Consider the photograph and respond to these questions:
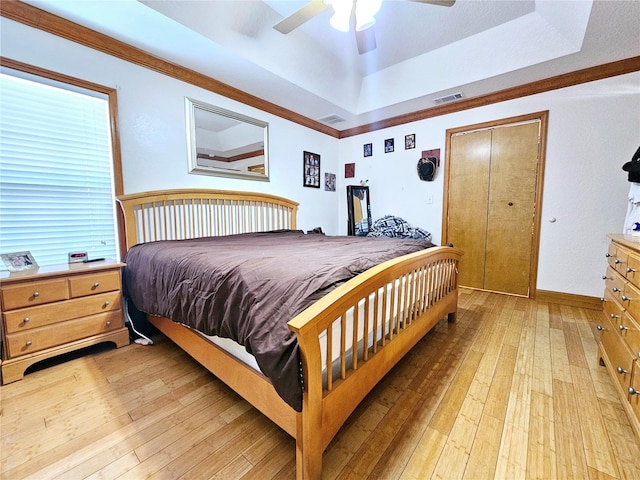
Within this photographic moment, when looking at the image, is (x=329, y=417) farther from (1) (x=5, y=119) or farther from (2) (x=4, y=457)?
(1) (x=5, y=119)

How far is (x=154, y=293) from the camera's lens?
1.75 m

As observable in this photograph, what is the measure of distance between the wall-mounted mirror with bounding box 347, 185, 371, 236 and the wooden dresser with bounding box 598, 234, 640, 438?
2.81 metres

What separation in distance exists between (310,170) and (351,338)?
324cm

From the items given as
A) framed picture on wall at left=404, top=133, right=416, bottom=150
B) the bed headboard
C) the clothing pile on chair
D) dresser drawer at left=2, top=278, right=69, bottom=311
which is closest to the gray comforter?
dresser drawer at left=2, top=278, right=69, bottom=311

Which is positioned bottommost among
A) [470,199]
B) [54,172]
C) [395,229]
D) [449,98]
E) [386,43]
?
[395,229]

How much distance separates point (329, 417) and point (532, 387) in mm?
1295

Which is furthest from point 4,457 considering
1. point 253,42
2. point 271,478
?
point 253,42

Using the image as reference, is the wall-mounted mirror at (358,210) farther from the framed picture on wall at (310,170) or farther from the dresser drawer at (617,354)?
the dresser drawer at (617,354)

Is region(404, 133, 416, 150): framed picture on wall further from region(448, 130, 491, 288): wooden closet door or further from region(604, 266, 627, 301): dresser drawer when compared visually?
region(604, 266, 627, 301): dresser drawer

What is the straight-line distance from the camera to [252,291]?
3.69 feet

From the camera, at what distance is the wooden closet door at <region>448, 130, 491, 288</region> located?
329 cm

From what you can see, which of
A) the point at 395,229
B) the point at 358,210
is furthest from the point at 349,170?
the point at 395,229

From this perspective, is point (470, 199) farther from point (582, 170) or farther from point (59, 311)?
point (59, 311)

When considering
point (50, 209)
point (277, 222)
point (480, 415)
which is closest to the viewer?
point (480, 415)
